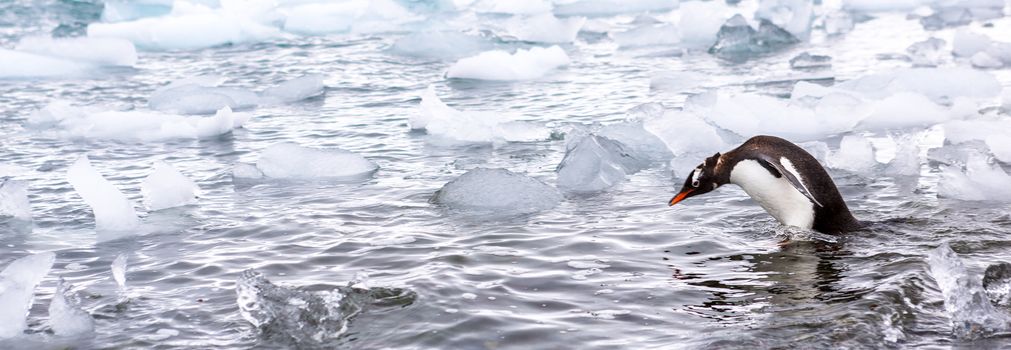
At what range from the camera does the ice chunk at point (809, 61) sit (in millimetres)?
13836

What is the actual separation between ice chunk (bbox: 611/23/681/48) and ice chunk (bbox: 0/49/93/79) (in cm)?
781

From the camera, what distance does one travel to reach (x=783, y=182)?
638 centimetres

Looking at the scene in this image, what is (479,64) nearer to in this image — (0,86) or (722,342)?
(0,86)

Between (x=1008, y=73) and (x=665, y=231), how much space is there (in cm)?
767

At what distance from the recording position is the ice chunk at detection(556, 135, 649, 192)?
790cm

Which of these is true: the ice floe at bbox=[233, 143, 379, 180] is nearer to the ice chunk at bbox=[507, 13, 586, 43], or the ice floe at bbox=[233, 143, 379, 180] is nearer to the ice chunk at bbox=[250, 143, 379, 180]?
the ice chunk at bbox=[250, 143, 379, 180]

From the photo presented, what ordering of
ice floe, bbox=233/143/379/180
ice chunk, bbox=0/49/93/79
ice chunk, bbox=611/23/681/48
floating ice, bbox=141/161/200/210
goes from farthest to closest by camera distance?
ice chunk, bbox=611/23/681/48 < ice chunk, bbox=0/49/93/79 < ice floe, bbox=233/143/379/180 < floating ice, bbox=141/161/200/210

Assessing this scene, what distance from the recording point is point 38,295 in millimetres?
5645

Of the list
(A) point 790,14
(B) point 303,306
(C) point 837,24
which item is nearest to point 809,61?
(A) point 790,14

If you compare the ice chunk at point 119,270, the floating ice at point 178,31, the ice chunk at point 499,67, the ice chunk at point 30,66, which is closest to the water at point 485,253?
the ice chunk at point 119,270

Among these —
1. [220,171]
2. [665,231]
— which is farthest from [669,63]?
[665,231]

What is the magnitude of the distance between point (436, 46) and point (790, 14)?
5759 mm

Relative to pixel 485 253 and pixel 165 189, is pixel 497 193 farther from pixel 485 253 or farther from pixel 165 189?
pixel 165 189

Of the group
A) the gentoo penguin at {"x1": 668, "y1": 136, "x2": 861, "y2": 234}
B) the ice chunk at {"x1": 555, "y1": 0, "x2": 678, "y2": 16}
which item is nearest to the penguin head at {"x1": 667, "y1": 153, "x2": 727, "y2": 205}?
the gentoo penguin at {"x1": 668, "y1": 136, "x2": 861, "y2": 234}
